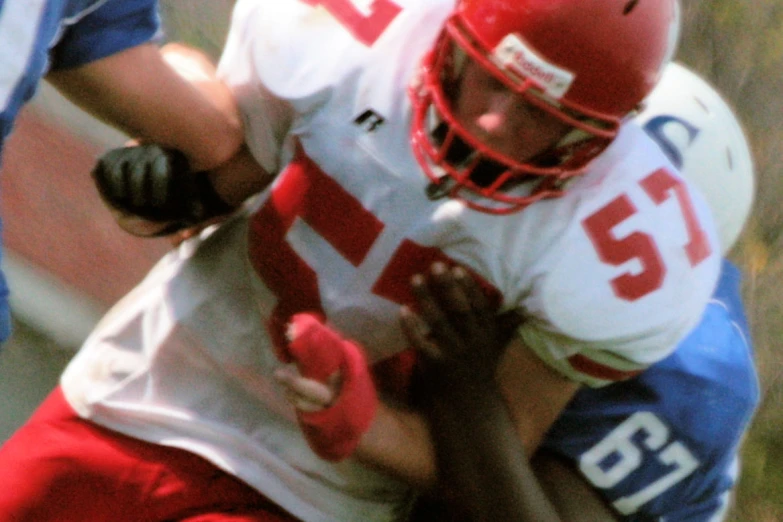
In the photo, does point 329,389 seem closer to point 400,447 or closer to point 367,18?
point 400,447

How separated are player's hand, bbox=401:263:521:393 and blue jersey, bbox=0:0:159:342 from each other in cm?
38

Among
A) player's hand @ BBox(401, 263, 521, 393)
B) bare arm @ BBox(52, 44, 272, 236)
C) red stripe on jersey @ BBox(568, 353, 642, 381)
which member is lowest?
red stripe on jersey @ BBox(568, 353, 642, 381)

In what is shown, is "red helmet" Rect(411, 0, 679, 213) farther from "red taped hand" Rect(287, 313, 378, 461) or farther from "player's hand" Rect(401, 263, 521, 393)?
"red taped hand" Rect(287, 313, 378, 461)

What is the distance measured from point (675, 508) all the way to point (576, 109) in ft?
2.06

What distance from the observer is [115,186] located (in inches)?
40.3

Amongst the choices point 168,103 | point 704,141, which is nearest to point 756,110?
point 704,141

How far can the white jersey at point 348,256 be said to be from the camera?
95 cm

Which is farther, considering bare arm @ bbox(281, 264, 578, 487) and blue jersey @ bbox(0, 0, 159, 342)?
bare arm @ bbox(281, 264, 578, 487)

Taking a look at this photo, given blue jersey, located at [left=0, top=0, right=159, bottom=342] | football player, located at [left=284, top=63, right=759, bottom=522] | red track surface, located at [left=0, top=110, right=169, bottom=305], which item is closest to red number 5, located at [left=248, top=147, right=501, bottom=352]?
football player, located at [left=284, top=63, right=759, bottom=522]

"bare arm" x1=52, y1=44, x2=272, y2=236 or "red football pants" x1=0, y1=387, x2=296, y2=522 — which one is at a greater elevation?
"bare arm" x1=52, y1=44, x2=272, y2=236

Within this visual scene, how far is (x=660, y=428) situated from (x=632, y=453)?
48 millimetres

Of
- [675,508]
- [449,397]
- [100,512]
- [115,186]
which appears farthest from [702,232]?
[100,512]

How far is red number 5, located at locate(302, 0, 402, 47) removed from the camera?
3.23 feet

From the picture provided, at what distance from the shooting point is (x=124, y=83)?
0.95m
